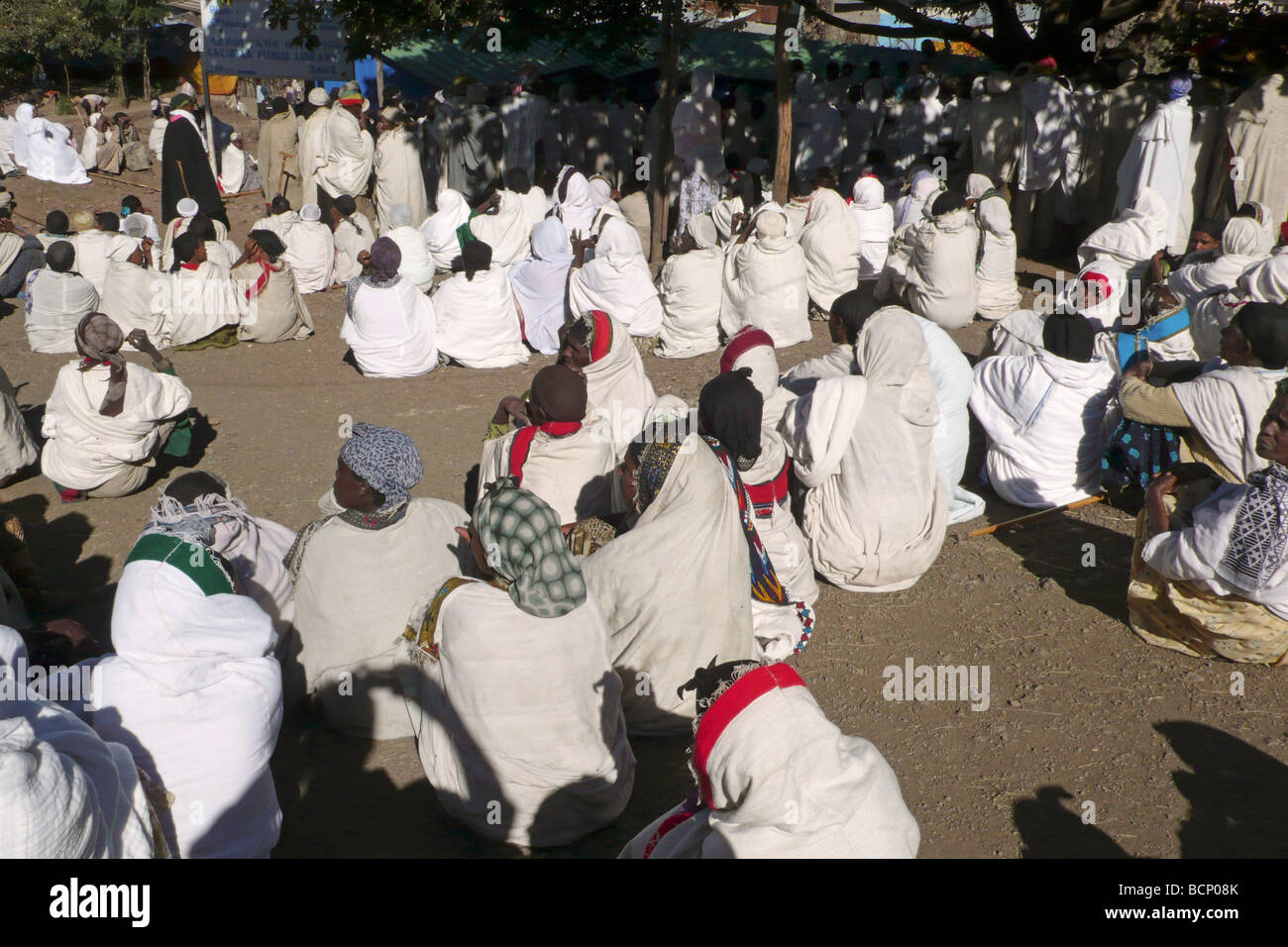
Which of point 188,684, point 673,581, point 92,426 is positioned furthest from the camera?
point 92,426

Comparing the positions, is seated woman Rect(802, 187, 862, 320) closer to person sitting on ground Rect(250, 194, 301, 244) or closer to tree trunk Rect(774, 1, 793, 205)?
tree trunk Rect(774, 1, 793, 205)

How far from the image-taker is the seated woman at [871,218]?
9.97 metres

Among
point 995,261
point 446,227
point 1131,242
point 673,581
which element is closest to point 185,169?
point 446,227

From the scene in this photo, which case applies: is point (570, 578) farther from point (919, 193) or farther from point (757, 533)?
point (919, 193)

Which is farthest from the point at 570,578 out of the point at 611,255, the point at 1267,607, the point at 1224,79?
the point at 1224,79

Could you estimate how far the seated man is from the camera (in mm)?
8188

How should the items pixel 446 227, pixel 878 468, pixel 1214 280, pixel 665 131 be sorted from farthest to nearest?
pixel 446 227, pixel 665 131, pixel 1214 280, pixel 878 468

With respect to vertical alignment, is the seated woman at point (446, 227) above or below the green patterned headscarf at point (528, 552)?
below

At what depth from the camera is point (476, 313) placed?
8.04 meters

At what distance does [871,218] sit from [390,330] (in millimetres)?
4711

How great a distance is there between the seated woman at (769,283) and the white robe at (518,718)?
5.58 meters

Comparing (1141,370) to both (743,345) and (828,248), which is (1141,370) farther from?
(828,248)

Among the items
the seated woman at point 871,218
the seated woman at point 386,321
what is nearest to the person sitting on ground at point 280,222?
the seated woman at point 386,321

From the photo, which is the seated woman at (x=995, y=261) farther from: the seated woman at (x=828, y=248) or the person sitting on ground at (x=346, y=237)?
the person sitting on ground at (x=346, y=237)
